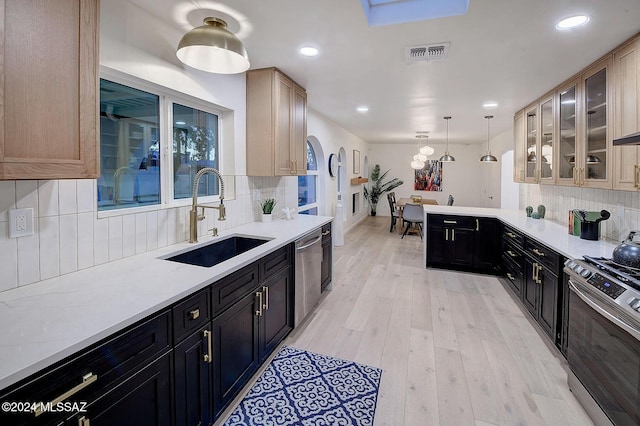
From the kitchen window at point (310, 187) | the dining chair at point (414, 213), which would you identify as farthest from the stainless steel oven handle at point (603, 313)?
the dining chair at point (414, 213)

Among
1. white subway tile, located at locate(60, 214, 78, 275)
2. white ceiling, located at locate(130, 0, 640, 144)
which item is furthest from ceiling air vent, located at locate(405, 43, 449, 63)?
white subway tile, located at locate(60, 214, 78, 275)

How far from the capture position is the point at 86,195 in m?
1.65

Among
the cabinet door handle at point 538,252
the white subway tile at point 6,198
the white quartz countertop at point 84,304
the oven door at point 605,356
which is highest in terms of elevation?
the white subway tile at point 6,198

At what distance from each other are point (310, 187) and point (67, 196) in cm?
423

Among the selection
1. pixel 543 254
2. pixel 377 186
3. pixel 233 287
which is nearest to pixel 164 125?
pixel 233 287

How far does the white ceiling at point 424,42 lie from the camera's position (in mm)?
1900

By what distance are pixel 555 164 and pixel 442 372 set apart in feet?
8.57

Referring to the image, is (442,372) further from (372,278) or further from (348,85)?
(348,85)

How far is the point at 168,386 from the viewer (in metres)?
1.32

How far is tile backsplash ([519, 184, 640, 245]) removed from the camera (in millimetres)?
2549

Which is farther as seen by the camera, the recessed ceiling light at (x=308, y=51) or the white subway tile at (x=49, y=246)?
the recessed ceiling light at (x=308, y=51)

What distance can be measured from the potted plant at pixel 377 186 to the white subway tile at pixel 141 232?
28.0 ft

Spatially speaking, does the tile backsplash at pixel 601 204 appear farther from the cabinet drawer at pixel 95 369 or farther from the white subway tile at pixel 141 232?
the white subway tile at pixel 141 232

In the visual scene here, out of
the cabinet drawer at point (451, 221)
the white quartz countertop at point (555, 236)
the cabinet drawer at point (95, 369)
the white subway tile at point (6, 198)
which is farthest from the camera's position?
the cabinet drawer at point (451, 221)
